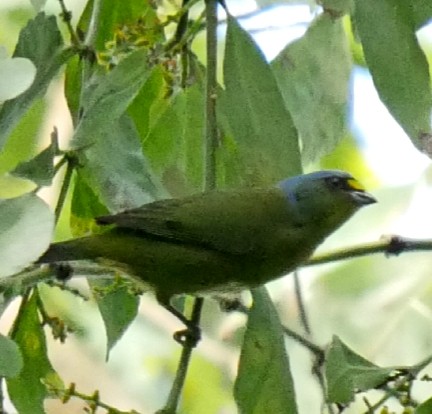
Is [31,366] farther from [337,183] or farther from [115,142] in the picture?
[337,183]

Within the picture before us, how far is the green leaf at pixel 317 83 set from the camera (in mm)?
912

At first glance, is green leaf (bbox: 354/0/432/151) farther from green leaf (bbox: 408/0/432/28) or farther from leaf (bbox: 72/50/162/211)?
leaf (bbox: 72/50/162/211)

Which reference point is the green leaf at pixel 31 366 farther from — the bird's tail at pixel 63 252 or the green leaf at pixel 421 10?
the green leaf at pixel 421 10

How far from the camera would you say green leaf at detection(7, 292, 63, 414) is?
2.73 feet

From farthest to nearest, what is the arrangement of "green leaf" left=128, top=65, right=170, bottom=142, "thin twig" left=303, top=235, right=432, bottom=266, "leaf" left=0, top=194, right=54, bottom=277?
"green leaf" left=128, top=65, right=170, bottom=142, "thin twig" left=303, top=235, right=432, bottom=266, "leaf" left=0, top=194, right=54, bottom=277

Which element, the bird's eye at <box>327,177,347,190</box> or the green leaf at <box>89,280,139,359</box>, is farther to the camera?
the bird's eye at <box>327,177,347,190</box>

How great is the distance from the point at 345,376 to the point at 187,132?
0.36 meters

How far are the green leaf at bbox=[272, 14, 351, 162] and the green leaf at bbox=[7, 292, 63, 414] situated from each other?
30 cm

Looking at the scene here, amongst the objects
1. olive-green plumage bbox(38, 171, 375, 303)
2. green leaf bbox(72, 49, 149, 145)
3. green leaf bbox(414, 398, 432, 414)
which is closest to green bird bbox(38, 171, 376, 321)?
olive-green plumage bbox(38, 171, 375, 303)

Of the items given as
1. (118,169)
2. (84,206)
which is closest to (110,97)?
(118,169)

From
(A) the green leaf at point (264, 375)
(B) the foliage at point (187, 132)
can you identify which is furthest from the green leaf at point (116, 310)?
(A) the green leaf at point (264, 375)

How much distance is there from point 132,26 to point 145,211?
6.2 inches

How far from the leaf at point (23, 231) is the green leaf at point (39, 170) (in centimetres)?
4

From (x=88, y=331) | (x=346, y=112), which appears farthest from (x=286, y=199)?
(x=88, y=331)
